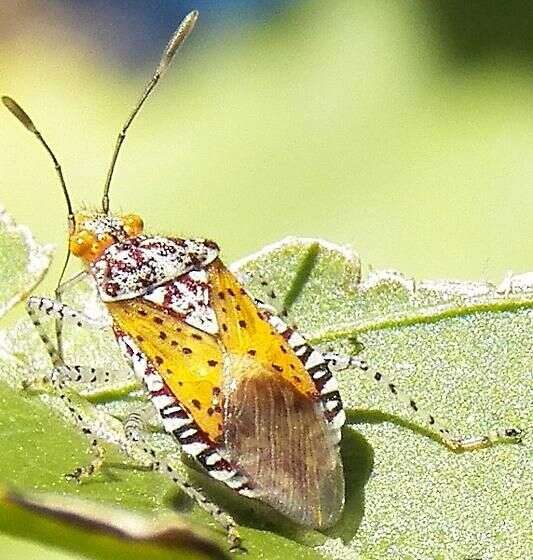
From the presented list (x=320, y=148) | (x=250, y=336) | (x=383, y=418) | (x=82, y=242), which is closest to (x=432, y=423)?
(x=383, y=418)

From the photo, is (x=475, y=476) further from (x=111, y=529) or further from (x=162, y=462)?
(x=111, y=529)

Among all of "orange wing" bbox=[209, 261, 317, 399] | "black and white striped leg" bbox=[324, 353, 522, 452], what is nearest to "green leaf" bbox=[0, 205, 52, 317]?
"orange wing" bbox=[209, 261, 317, 399]

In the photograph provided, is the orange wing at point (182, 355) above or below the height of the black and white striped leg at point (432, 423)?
above

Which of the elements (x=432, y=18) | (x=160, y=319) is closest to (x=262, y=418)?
(x=160, y=319)

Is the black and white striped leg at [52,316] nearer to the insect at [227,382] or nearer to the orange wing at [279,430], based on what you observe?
the insect at [227,382]

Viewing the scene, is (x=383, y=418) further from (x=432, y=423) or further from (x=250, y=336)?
(x=250, y=336)

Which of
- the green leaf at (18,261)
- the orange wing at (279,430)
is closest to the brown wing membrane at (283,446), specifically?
the orange wing at (279,430)
